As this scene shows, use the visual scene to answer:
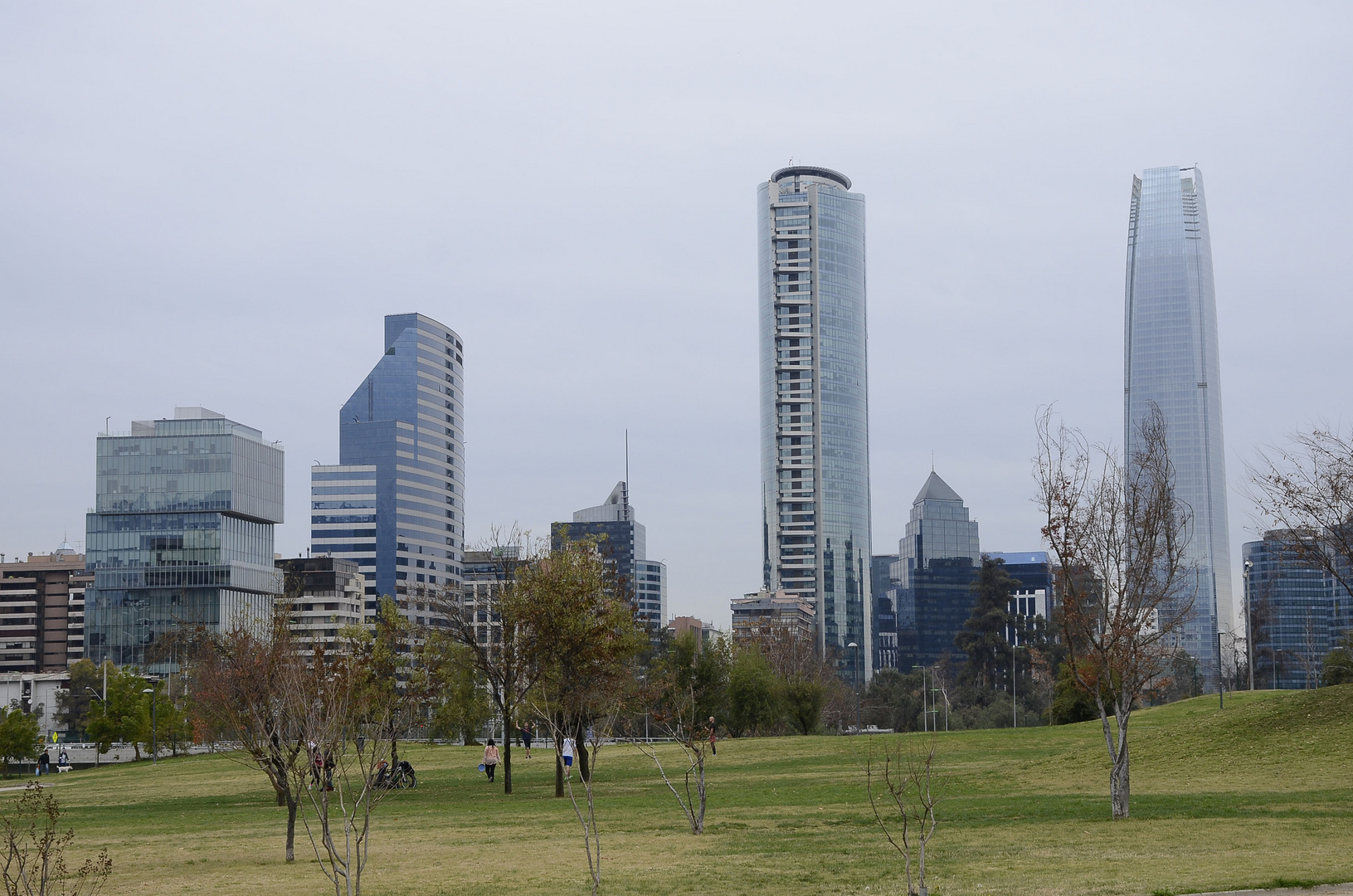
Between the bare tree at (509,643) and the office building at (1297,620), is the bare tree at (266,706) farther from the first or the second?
the office building at (1297,620)

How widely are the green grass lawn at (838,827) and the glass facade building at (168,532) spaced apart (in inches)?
5436

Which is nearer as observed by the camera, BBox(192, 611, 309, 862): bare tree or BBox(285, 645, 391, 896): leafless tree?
BBox(285, 645, 391, 896): leafless tree

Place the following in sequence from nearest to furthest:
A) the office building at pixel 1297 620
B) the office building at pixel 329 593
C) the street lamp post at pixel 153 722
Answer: the street lamp post at pixel 153 722 < the office building at pixel 1297 620 < the office building at pixel 329 593

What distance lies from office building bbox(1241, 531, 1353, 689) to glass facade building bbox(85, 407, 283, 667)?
125 m

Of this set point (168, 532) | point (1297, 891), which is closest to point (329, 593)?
point (168, 532)

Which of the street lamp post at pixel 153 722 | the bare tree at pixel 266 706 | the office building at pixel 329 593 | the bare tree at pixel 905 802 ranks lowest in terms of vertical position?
the street lamp post at pixel 153 722

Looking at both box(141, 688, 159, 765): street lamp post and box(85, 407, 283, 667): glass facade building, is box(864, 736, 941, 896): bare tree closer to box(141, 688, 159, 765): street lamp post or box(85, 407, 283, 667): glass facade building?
box(141, 688, 159, 765): street lamp post

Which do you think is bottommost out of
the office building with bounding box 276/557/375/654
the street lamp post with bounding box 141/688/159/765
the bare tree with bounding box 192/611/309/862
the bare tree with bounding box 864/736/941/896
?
the street lamp post with bounding box 141/688/159/765

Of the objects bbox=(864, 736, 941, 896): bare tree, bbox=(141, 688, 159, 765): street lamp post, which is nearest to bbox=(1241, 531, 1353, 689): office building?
bbox=(864, 736, 941, 896): bare tree

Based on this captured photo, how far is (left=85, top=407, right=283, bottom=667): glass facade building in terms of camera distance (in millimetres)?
174750

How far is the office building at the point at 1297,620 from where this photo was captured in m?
100

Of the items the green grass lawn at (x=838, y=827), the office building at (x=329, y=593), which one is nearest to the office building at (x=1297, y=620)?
the green grass lawn at (x=838, y=827)

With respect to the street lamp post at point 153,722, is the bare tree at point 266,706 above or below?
above

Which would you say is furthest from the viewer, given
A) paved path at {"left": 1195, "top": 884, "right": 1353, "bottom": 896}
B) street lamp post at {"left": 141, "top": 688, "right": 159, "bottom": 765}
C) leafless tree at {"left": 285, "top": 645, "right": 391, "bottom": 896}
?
street lamp post at {"left": 141, "top": 688, "right": 159, "bottom": 765}
